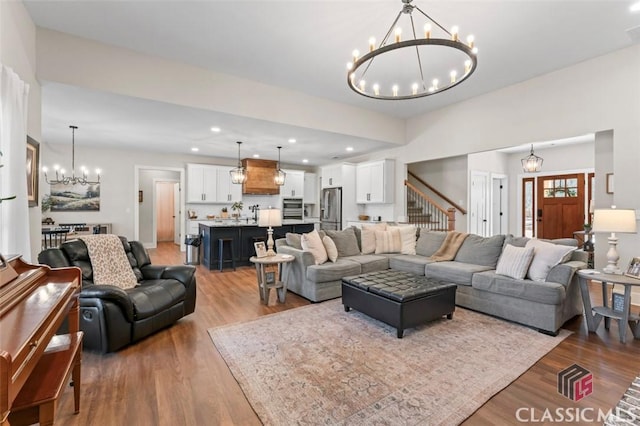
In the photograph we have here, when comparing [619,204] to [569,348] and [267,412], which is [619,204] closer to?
[569,348]

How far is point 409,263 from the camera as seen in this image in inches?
170

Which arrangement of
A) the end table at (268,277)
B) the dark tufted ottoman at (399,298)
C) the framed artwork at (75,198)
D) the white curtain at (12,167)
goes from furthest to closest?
the framed artwork at (75,198)
the end table at (268,277)
the dark tufted ottoman at (399,298)
the white curtain at (12,167)

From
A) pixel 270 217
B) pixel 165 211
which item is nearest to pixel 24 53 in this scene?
pixel 270 217

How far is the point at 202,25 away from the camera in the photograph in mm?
3184

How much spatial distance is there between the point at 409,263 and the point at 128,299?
342 centimetres

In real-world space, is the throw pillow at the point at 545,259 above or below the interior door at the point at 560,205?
below

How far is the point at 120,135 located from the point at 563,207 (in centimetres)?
1014

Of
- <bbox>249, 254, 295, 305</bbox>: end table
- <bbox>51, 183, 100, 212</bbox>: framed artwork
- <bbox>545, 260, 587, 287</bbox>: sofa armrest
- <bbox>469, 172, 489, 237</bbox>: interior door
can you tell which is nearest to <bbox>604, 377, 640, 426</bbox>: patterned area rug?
<bbox>545, 260, 587, 287</bbox>: sofa armrest

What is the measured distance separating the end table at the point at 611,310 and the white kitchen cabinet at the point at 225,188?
7.47 meters

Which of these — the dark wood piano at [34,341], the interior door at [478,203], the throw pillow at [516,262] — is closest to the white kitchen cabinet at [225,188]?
the interior door at [478,203]

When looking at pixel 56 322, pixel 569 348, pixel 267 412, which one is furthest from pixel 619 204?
pixel 56 322

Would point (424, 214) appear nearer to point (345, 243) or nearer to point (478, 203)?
point (478, 203)

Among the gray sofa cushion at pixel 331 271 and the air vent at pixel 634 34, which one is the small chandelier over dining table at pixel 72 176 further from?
the air vent at pixel 634 34

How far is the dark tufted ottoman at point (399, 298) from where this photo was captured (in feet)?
9.43
